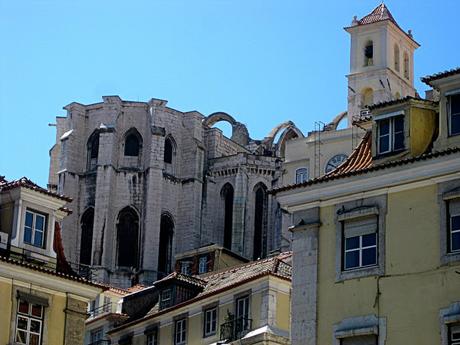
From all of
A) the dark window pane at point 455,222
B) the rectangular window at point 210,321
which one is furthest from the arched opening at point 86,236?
the dark window pane at point 455,222

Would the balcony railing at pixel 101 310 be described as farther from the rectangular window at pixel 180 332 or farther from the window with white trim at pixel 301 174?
the window with white trim at pixel 301 174

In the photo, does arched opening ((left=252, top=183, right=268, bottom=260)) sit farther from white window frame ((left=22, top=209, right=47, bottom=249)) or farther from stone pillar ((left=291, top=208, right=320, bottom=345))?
stone pillar ((left=291, top=208, right=320, bottom=345))

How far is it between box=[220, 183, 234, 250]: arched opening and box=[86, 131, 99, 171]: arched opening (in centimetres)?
1059

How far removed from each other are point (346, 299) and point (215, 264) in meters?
37.0

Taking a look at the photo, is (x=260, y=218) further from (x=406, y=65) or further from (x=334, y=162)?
(x=334, y=162)

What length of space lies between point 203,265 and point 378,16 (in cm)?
4161

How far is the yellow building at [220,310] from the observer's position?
45.4 metres

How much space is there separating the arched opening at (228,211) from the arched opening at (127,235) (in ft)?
24.3

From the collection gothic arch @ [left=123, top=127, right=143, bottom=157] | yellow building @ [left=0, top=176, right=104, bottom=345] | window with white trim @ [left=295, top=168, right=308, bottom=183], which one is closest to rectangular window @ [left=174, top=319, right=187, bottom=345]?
yellow building @ [left=0, top=176, right=104, bottom=345]

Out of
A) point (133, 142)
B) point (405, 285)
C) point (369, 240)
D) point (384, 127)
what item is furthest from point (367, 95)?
point (405, 285)

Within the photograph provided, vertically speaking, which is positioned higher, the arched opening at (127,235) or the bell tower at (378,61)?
the bell tower at (378,61)

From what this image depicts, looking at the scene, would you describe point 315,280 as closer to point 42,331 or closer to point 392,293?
point 392,293

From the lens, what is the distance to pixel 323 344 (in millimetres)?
29953

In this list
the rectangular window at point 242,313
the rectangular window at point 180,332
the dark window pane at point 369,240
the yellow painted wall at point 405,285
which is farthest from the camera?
the rectangular window at point 180,332
